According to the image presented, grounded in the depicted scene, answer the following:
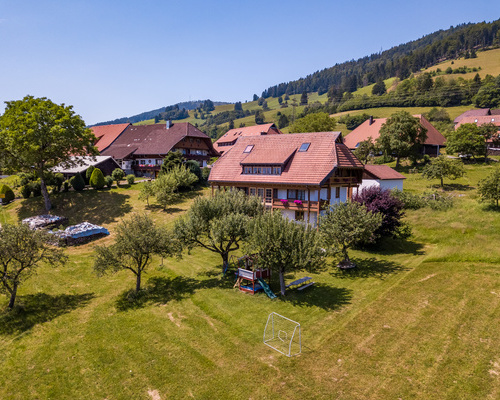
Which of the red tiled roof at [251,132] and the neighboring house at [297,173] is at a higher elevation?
the red tiled roof at [251,132]

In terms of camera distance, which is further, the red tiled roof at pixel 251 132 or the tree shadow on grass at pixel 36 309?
the red tiled roof at pixel 251 132

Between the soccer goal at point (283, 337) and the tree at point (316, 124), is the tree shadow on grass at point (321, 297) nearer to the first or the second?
the soccer goal at point (283, 337)

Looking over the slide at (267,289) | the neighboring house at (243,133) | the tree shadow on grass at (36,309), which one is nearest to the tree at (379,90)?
the neighboring house at (243,133)

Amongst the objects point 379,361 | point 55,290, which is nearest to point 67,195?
point 55,290

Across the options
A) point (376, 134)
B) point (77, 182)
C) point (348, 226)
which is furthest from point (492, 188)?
point (77, 182)

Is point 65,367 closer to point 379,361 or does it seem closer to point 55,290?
point 55,290

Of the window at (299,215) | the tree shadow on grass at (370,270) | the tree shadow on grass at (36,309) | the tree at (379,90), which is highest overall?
the tree at (379,90)
